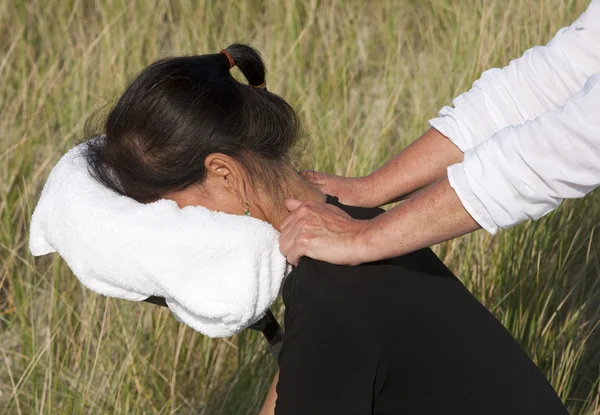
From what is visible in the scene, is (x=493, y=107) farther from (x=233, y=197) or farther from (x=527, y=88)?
(x=233, y=197)

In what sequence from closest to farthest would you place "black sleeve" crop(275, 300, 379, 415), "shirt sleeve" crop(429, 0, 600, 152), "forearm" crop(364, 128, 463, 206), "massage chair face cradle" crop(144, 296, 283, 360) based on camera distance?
"black sleeve" crop(275, 300, 379, 415) < "massage chair face cradle" crop(144, 296, 283, 360) < "shirt sleeve" crop(429, 0, 600, 152) < "forearm" crop(364, 128, 463, 206)

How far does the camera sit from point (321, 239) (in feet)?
5.16

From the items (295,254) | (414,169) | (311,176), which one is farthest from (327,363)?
(414,169)

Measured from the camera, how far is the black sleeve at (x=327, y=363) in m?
1.39

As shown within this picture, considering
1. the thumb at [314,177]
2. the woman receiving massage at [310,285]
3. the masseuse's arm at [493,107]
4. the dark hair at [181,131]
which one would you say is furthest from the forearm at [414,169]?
the dark hair at [181,131]

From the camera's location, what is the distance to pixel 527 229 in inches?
124

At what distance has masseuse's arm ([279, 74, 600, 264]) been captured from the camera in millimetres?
1512

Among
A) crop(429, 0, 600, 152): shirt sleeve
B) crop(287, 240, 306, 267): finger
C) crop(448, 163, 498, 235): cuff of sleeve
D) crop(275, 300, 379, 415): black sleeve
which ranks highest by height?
crop(429, 0, 600, 152): shirt sleeve

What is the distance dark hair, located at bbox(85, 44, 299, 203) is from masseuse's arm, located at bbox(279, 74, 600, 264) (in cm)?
19

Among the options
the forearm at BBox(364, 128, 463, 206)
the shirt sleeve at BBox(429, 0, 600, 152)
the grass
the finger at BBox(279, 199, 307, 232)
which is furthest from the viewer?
the grass

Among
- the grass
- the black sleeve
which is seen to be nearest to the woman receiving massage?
the black sleeve

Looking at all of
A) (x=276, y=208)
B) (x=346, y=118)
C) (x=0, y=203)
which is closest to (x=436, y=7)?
(x=346, y=118)

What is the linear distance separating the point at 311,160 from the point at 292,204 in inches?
66.1

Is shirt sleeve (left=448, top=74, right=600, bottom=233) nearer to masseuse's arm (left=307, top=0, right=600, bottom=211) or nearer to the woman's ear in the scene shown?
the woman's ear
